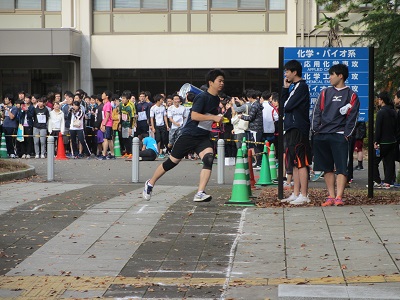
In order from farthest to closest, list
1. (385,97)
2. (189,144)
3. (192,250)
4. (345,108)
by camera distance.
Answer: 1. (385,97)
2. (189,144)
3. (345,108)
4. (192,250)

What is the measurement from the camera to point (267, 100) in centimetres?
2188

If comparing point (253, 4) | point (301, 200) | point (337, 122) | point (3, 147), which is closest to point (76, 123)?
point (3, 147)

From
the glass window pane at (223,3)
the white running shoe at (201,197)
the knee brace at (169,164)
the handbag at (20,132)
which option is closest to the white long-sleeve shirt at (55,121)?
the handbag at (20,132)

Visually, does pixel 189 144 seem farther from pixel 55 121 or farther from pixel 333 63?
pixel 55 121

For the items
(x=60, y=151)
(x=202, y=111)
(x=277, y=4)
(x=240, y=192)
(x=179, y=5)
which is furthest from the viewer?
(x=179, y=5)

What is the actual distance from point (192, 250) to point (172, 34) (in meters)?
29.3

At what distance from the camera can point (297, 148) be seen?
41.8ft

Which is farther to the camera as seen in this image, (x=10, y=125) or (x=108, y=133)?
(x=10, y=125)

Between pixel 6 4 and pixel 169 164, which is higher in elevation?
pixel 6 4

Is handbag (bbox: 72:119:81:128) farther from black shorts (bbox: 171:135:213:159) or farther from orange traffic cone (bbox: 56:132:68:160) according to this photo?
black shorts (bbox: 171:135:213:159)

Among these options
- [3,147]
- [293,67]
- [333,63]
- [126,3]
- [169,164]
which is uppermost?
[126,3]

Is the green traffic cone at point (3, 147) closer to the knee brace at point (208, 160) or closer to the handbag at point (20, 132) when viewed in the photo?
the handbag at point (20, 132)

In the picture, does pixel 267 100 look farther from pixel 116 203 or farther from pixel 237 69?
pixel 237 69

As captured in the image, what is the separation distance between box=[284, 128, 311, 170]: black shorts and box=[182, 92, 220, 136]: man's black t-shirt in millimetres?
1106
